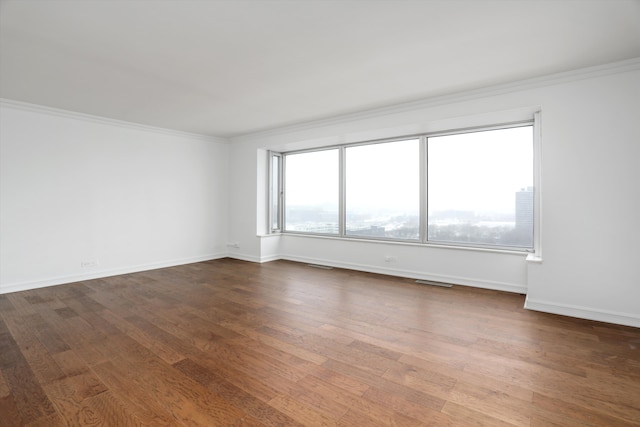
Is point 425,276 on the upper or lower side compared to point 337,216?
lower

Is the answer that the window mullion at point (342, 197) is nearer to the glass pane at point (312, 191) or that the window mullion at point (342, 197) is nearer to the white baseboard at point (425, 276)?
the glass pane at point (312, 191)

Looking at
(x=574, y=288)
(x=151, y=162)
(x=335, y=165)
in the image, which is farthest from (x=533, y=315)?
(x=151, y=162)

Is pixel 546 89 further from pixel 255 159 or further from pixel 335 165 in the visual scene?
pixel 255 159

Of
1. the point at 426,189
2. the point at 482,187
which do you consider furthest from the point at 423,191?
the point at 482,187

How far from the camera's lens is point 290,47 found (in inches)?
113

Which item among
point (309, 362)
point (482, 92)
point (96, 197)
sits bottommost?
point (309, 362)

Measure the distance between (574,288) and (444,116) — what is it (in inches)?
103

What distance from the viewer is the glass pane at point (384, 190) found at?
5.33 metres

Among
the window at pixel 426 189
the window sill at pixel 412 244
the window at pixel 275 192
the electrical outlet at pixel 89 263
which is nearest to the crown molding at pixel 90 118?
the window at pixel 275 192

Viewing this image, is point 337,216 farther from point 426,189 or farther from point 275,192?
point 426,189

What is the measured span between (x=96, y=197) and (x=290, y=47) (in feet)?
14.4

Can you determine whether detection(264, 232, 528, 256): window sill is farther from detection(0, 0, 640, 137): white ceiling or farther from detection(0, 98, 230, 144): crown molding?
detection(0, 98, 230, 144): crown molding

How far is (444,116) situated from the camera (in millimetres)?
4289

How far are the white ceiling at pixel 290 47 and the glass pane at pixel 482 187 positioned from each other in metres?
1.09
